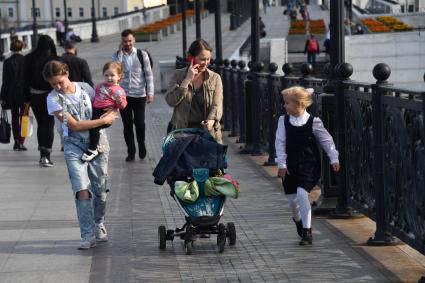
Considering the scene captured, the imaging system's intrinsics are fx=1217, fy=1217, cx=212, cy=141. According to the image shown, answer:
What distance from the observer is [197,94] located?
9812 mm

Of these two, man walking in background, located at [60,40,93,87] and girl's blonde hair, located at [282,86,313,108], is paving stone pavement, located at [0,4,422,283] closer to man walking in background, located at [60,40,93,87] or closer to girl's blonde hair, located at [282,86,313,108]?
girl's blonde hair, located at [282,86,313,108]

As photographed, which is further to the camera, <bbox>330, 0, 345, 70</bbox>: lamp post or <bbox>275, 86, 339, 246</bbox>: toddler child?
<bbox>330, 0, 345, 70</bbox>: lamp post

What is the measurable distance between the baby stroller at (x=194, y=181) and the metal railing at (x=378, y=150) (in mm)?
1180

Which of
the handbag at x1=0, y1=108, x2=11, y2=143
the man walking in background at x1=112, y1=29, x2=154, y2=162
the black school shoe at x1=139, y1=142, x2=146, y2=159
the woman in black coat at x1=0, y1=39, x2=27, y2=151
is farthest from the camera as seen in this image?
the woman in black coat at x1=0, y1=39, x2=27, y2=151

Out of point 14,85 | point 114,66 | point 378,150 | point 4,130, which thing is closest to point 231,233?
point 378,150

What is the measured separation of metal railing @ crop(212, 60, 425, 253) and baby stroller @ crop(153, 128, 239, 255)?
3.87 feet

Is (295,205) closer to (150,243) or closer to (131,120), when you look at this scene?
(150,243)

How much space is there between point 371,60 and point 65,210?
114 feet

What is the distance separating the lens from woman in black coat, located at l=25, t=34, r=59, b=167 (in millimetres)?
15727

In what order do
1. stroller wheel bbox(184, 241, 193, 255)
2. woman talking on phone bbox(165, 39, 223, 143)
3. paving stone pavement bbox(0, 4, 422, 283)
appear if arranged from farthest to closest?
woman talking on phone bbox(165, 39, 223, 143) < stroller wheel bbox(184, 241, 193, 255) < paving stone pavement bbox(0, 4, 422, 283)

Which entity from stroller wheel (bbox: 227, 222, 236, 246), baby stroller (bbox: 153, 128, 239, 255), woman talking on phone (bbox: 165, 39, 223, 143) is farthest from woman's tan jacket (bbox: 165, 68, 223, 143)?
stroller wheel (bbox: 227, 222, 236, 246)

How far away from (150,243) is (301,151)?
4.71ft

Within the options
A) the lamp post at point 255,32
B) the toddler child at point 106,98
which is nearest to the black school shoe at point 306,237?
the toddler child at point 106,98

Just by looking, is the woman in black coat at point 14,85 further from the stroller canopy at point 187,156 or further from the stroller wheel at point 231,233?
the stroller wheel at point 231,233
